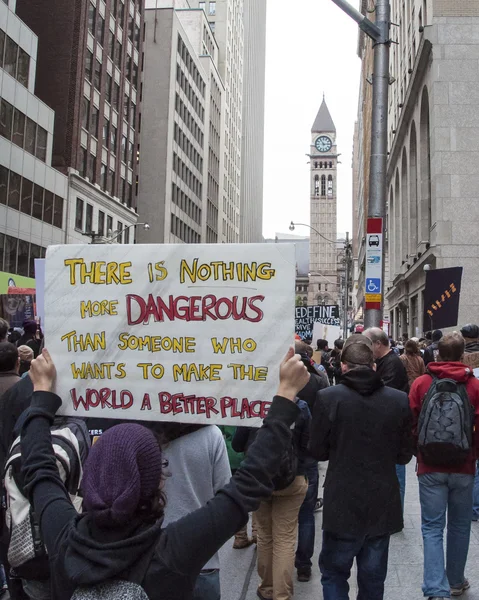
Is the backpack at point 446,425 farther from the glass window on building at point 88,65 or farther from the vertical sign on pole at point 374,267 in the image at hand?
the glass window on building at point 88,65

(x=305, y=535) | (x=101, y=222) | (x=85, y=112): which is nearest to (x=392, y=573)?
(x=305, y=535)

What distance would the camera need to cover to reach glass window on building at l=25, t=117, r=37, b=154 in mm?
33719

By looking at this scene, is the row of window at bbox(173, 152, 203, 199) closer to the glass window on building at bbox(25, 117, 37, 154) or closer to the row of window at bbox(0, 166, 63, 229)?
the row of window at bbox(0, 166, 63, 229)

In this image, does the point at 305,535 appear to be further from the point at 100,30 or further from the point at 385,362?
the point at 100,30

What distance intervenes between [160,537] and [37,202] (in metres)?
35.2

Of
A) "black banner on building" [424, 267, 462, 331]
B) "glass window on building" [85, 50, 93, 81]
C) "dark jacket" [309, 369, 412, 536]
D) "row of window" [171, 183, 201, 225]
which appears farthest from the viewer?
"row of window" [171, 183, 201, 225]

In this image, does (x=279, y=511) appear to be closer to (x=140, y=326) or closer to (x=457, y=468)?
(x=457, y=468)

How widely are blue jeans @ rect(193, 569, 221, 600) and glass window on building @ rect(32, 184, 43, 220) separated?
112 ft

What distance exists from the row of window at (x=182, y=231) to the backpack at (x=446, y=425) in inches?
2258

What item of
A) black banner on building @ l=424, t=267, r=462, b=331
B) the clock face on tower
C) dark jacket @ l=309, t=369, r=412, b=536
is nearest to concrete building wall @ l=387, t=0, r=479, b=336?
black banner on building @ l=424, t=267, r=462, b=331

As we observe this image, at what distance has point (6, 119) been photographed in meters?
31.5

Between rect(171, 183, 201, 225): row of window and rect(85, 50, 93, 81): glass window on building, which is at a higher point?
rect(85, 50, 93, 81): glass window on building

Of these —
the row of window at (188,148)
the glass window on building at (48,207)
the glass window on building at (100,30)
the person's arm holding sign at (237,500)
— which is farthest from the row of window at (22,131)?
the person's arm holding sign at (237,500)

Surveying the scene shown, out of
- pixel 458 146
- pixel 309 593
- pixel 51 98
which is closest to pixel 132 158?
pixel 51 98
